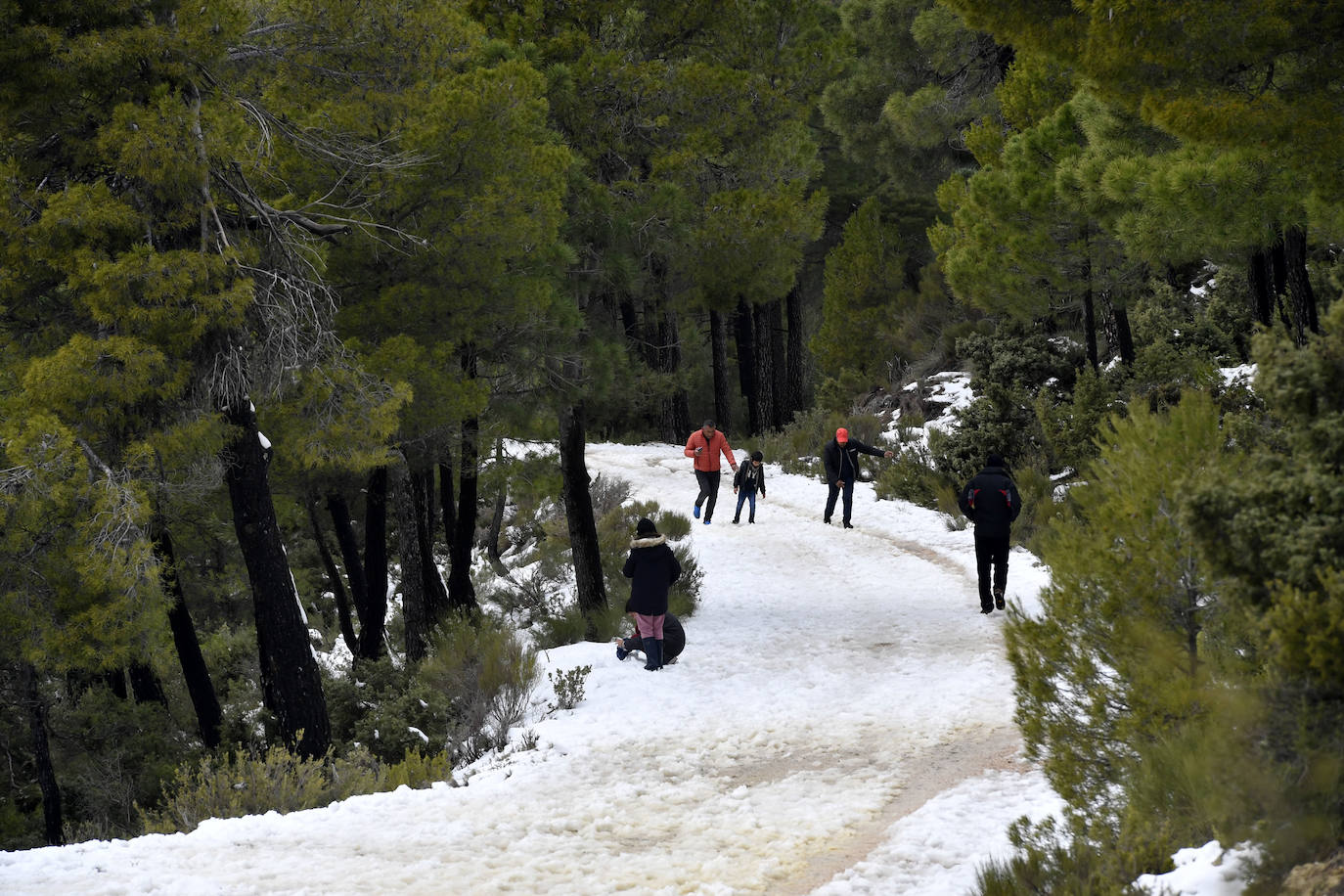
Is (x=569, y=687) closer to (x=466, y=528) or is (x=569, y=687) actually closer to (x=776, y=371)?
(x=466, y=528)

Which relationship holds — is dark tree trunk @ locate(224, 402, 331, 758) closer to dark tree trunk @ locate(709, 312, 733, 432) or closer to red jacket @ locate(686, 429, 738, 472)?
red jacket @ locate(686, 429, 738, 472)

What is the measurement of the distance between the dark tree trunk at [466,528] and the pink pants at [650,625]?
4.55 m

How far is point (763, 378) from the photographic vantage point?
32.1 metres

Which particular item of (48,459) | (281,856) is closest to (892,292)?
(48,459)

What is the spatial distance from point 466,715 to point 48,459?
4.34 meters

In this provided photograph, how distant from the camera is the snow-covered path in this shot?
572 cm

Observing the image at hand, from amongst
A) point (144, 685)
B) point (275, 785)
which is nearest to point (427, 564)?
point (144, 685)

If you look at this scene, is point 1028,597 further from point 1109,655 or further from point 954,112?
point 954,112

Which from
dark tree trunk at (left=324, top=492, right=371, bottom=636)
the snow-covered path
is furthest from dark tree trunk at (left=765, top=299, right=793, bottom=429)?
the snow-covered path

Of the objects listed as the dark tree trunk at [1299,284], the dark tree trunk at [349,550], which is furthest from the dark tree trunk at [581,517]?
the dark tree trunk at [1299,284]

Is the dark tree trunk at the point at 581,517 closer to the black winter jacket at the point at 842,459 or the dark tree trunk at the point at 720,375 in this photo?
the black winter jacket at the point at 842,459

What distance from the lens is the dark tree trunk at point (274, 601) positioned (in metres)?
10.3

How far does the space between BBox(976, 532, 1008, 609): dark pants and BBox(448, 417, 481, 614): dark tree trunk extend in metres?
6.69

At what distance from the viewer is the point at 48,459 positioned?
9.35 meters
